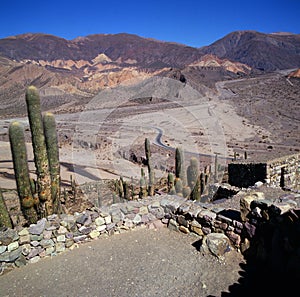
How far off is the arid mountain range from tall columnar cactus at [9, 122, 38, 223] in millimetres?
62785

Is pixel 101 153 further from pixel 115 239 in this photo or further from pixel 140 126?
pixel 115 239

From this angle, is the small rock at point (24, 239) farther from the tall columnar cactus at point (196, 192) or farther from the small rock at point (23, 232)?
Answer: the tall columnar cactus at point (196, 192)

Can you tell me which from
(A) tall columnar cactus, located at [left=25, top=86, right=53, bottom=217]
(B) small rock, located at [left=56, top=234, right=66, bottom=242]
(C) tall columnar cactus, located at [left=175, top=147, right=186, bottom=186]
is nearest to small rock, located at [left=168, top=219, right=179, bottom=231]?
(B) small rock, located at [left=56, top=234, right=66, bottom=242]

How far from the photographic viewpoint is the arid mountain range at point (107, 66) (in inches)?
3231

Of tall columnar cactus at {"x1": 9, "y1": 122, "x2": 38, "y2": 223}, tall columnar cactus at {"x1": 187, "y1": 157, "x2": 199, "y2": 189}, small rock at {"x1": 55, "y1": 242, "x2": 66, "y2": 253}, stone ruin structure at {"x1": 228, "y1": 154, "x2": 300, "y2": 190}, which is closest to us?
small rock at {"x1": 55, "y1": 242, "x2": 66, "y2": 253}

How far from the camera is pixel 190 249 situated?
19.9ft

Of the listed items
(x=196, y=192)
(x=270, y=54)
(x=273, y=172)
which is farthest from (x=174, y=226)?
(x=270, y=54)

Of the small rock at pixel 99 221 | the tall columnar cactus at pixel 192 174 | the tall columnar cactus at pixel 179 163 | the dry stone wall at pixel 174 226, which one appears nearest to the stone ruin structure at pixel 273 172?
the tall columnar cactus at pixel 192 174

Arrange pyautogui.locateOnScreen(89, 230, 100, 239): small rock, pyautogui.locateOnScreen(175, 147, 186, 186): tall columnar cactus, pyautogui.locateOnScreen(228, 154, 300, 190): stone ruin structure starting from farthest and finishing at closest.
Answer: pyautogui.locateOnScreen(175, 147, 186, 186): tall columnar cactus → pyautogui.locateOnScreen(228, 154, 300, 190): stone ruin structure → pyautogui.locateOnScreen(89, 230, 100, 239): small rock

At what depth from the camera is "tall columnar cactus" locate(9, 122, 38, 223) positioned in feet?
25.1

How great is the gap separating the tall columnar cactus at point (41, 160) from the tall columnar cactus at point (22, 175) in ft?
0.85

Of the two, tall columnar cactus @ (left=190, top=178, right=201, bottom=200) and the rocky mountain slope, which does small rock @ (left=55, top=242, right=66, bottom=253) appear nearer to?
tall columnar cactus @ (left=190, top=178, right=201, bottom=200)

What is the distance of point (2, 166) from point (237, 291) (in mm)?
25444

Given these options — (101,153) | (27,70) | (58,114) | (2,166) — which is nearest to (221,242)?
(2,166)
